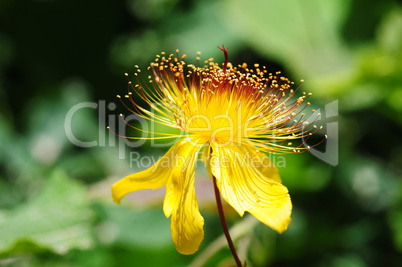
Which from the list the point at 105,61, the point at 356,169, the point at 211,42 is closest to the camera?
the point at 356,169

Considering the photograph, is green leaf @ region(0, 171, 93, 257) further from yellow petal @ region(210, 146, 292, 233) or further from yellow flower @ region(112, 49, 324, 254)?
yellow petal @ region(210, 146, 292, 233)

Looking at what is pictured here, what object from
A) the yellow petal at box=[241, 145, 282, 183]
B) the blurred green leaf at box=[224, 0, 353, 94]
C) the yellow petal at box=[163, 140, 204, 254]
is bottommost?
the yellow petal at box=[163, 140, 204, 254]

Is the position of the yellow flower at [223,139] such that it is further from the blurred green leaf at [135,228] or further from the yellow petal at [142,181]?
the blurred green leaf at [135,228]

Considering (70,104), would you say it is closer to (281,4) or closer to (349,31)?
(281,4)

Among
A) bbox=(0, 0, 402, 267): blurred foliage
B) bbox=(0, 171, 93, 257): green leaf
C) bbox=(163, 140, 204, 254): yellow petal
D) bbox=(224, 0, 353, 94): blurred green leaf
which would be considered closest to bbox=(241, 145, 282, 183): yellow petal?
bbox=(163, 140, 204, 254): yellow petal

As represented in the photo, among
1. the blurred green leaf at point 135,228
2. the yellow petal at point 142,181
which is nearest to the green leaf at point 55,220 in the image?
the blurred green leaf at point 135,228

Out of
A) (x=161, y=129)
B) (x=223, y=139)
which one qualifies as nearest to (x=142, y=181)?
(x=223, y=139)

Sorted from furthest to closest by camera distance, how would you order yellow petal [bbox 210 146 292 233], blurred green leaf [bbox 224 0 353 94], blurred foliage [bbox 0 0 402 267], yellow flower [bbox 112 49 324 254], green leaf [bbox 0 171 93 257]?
blurred green leaf [bbox 224 0 353 94] < blurred foliage [bbox 0 0 402 267] < green leaf [bbox 0 171 93 257] < yellow flower [bbox 112 49 324 254] < yellow petal [bbox 210 146 292 233]

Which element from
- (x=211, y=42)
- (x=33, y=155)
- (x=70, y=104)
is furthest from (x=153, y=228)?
(x=211, y=42)
